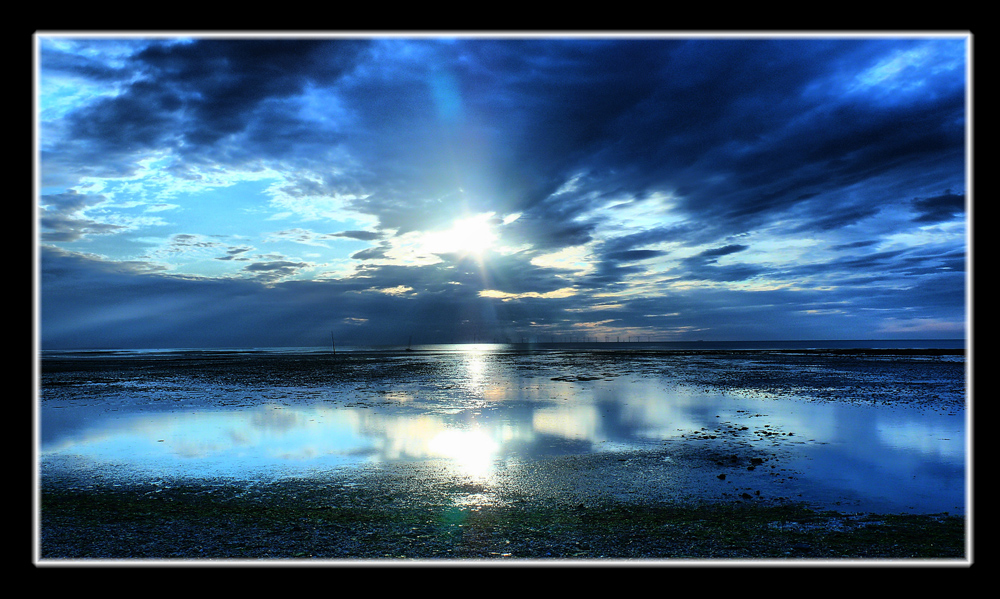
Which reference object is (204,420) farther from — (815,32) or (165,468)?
(815,32)

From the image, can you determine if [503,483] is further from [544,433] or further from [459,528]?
[544,433]

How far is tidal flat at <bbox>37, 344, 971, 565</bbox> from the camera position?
7477 millimetres

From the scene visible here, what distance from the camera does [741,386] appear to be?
31.1 metres

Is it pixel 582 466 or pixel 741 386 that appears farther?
pixel 741 386

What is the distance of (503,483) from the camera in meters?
10.5

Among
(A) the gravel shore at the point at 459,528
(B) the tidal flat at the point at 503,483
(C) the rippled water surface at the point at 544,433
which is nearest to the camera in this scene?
(A) the gravel shore at the point at 459,528

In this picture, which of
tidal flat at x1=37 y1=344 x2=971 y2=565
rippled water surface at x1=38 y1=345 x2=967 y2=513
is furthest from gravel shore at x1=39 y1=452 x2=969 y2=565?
rippled water surface at x1=38 y1=345 x2=967 y2=513

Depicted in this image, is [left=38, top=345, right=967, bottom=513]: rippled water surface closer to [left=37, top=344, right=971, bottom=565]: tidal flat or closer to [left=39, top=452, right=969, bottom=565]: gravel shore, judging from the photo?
[left=37, top=344, right=971, bottom=565]: tidal flat

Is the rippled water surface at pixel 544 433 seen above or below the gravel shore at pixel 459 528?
below

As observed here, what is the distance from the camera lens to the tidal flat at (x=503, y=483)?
24.5ft

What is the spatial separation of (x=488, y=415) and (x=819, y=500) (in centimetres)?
1236

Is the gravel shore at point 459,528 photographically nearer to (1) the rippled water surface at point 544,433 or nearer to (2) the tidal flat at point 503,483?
(2) the tidal flat at point 503,483

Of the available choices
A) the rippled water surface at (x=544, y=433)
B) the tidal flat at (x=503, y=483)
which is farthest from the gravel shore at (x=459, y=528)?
the rippled water surface at (x=544, y=433)
